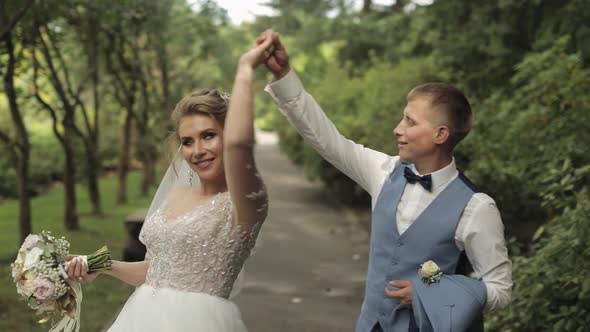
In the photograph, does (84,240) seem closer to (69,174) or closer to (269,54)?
(69,174)

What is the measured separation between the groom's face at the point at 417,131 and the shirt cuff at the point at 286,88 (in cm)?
43

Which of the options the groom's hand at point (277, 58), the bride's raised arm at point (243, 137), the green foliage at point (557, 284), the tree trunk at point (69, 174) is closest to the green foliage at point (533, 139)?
the green foliage at point (557, 284)

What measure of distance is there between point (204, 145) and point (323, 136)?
0.53 metres

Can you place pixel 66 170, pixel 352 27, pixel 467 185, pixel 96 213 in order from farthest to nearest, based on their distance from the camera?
pixel 352 27 < pixel 96 213 < pixel 66 170 < pixel 467 185

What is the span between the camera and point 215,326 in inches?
121

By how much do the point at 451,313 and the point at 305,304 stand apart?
5.74 m

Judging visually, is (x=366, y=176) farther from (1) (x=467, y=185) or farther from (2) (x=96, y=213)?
(2) (x=96, y=213)

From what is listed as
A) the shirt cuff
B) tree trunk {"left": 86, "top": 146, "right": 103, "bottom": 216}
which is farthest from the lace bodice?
tree trunk {"left": 86, "top": 146, "right": 103, "bottom": 216}

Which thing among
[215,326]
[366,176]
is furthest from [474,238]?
[215,326]

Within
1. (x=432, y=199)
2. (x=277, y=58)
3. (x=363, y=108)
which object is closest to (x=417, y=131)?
(x=432, y=199)

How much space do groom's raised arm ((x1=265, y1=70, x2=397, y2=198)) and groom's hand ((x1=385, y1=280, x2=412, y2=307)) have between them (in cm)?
46

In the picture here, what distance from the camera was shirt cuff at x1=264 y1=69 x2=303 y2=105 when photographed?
122 inches

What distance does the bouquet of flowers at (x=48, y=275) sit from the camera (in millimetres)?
3133

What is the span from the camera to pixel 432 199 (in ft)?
10.9
